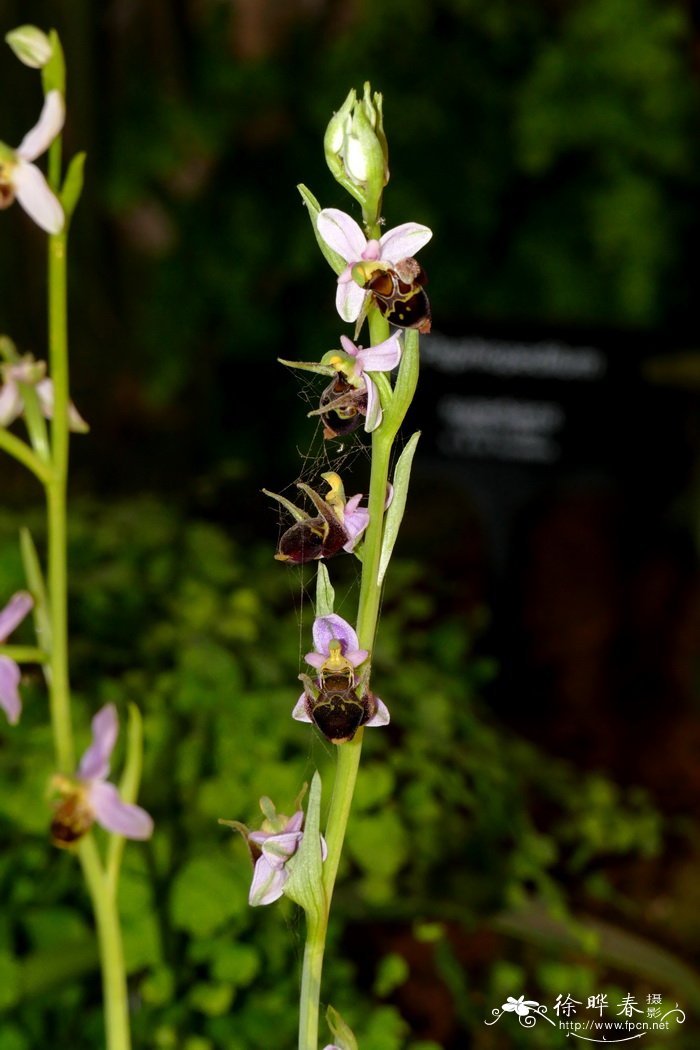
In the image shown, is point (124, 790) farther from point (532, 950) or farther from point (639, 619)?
point (639, 619)

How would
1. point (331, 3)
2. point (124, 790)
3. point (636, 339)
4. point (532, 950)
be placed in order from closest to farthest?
point (124, 790) → point (532, 950) → point (636, 339) → point (331, 3)

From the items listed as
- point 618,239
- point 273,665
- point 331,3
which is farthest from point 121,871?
point 331,3

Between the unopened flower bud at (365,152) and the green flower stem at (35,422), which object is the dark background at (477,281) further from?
the unopened flower bud at (365,152)

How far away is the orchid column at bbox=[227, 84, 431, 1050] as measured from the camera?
0.37 meters

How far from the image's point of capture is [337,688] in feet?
1.24

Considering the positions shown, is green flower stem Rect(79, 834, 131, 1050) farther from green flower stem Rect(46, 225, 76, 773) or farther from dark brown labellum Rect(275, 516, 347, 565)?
dark brown labellum Rect(275, 516, 347, 565)

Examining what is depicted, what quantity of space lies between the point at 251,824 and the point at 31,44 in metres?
0.34

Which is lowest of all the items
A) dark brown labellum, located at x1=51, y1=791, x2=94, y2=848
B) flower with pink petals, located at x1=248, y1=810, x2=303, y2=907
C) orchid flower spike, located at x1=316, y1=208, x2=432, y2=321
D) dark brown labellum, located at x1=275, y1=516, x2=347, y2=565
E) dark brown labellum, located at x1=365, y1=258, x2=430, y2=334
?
dark brown labellum, located at x1=51, y1=791, x2=94, y2=848

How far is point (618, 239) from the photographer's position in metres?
2.41

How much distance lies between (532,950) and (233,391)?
6.34ft

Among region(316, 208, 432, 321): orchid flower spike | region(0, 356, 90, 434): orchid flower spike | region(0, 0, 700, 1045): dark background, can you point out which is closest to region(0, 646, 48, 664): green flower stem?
region(0, 356, 90, 434): orchid flower spike
